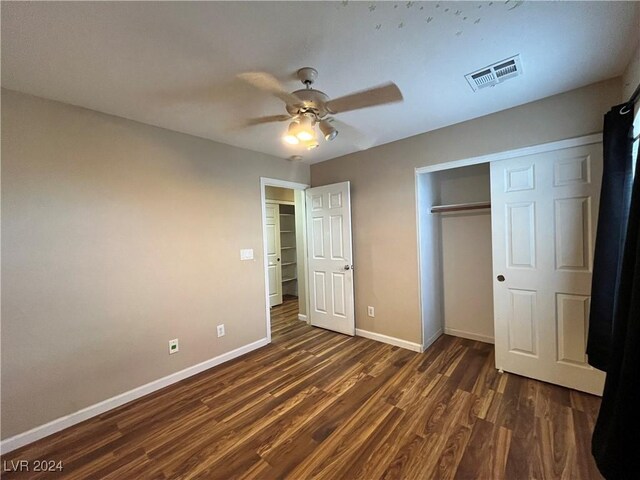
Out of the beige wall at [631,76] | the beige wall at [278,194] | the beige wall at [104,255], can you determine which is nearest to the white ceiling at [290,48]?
the beige wall at [631,76]

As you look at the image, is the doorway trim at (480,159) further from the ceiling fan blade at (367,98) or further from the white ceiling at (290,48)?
the ceiling fan blade at (367,98)

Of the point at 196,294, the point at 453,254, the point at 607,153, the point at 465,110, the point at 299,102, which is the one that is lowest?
the point at 196,294

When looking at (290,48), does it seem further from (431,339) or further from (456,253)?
(431,339)

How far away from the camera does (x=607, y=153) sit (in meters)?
1.75

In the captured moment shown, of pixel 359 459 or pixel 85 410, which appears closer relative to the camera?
pixel 359 459

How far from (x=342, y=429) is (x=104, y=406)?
1926 mm

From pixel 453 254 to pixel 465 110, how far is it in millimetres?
1721

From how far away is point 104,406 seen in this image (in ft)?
6.96

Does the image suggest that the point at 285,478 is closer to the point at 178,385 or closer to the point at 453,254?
the point at 178,385

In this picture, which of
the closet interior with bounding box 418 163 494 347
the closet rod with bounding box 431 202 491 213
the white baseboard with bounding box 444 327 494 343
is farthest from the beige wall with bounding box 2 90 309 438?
the white baseboard with bounding box 444 327 494 343

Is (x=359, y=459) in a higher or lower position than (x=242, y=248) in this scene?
lower

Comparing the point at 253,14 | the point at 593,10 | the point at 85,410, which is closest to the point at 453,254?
the point at 593,10

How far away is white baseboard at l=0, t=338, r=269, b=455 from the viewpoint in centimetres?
178

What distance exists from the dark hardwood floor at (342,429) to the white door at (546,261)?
0.25m
